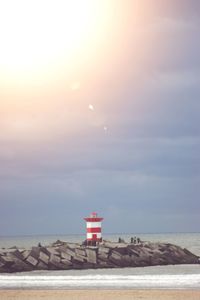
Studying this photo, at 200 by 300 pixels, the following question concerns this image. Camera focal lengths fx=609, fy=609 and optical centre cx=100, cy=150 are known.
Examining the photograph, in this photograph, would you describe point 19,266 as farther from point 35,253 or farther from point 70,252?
point 70,252

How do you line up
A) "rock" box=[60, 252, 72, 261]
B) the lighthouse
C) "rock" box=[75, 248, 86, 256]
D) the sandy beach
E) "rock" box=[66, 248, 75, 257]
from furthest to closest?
"rock" box=[66, 248, 75, 257] < "rock" box=[60, 252, 72, 261] < "rock" box=[75, 248, 86, 256] < the lighthouse < the sandy beach

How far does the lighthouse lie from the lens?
112 ft

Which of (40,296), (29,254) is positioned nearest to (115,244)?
(29,254)

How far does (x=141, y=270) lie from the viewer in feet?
111

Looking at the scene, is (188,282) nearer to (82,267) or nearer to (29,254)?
(82,267)

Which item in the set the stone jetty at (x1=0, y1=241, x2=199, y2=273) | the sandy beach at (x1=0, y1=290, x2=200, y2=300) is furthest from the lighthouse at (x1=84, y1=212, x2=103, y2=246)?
the sandy beach at (x1=0, y1=290, x2=200, y2=300)

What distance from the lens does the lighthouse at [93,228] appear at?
34.0 m

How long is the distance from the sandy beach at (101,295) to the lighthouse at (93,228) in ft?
43.0

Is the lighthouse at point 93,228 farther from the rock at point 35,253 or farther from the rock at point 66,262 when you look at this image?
the rock at point 35,253

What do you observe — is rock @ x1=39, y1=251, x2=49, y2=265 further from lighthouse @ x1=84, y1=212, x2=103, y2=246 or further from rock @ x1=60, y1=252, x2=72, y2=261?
lighthouse @ x1=84, y1=212, x2=103, y2=246

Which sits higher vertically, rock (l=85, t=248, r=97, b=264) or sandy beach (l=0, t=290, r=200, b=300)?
rock (l=85, t=248, r=97, b=264)

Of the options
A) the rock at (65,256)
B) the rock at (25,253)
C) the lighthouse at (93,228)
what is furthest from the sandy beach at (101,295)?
the rock at (25,253)

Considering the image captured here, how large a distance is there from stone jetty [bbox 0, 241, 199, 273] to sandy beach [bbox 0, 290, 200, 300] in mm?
13831

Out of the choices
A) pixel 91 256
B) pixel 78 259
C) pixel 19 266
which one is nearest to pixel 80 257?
pixel 78 259
